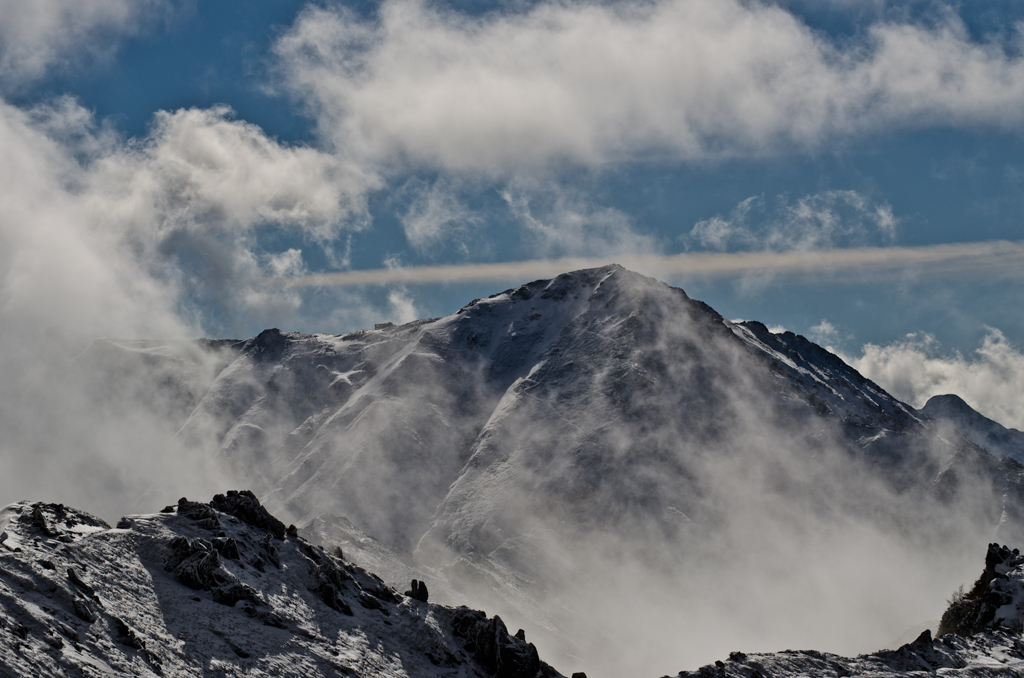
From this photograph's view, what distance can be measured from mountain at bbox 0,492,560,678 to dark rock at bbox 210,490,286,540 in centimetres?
13

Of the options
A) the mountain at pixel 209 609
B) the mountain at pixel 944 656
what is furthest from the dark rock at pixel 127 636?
the mountain at pixel 944 656

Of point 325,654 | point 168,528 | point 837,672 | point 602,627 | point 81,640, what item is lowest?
point 81,640

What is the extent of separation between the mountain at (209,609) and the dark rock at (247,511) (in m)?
0.13

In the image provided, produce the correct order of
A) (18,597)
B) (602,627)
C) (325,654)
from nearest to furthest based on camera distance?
(18,597), (325,654), (602,627)

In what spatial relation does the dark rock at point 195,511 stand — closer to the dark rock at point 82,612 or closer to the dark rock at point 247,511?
the dark rock at point 247,511

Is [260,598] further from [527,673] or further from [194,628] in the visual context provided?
[527,673]

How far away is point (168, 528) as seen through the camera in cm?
6800

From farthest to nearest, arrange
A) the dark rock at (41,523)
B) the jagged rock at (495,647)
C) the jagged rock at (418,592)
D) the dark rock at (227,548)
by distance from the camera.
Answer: the jagged rock at (418,592)
the jagged rock at (495,647)
the dark rock at (227,548)
the dark rock at (41,523)

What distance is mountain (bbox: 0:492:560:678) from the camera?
5044 centimetres

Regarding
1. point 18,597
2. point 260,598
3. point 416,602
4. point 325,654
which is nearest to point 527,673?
point 416,602

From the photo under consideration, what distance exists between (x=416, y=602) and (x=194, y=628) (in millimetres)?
23314

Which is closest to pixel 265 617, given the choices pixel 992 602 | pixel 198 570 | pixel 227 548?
pixel 198 570

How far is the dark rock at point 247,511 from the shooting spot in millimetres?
78812

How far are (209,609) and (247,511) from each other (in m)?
19.3
